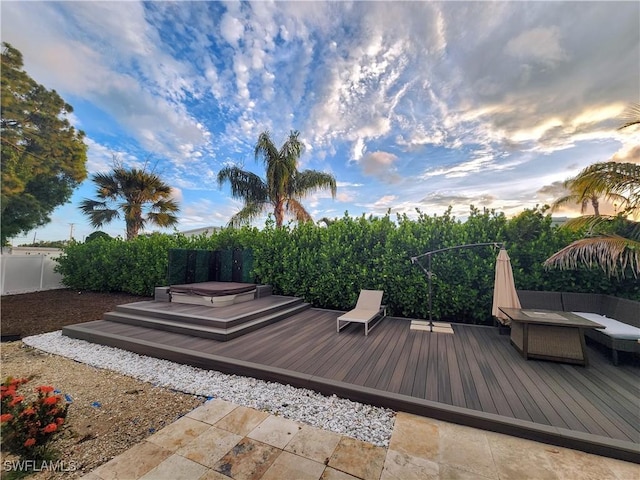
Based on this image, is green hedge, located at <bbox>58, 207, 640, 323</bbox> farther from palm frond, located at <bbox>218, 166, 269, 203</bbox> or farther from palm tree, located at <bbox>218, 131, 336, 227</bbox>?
palm frond, located at <bbox>218, 166, 269, 203</bbox>

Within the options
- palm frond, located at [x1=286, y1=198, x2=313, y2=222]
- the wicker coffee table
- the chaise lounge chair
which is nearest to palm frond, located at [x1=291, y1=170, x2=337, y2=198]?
palm frond, located at [x1=286, y1=198, x2=313, y2=222]

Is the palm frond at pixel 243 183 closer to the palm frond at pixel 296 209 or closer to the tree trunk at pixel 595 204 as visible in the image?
the palm frond at pixel 296 209

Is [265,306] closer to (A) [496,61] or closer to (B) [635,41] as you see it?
(A) [496,61]

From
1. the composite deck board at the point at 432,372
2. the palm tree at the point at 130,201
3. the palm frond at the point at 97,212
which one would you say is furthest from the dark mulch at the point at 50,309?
the composite deck board at the point at 432,372

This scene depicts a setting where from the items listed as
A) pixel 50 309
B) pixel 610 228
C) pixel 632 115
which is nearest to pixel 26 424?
pixel 50 309

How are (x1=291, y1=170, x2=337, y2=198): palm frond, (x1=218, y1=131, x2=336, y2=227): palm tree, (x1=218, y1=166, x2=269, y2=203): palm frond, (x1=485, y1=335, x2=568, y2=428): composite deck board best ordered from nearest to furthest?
(x1=485, y1=335, x2=568, y2=428): composite deck board, (x1=218, y1=131, x2=336, y2=227): palm tree, (x1=218, y1=166, x2=269, y2=203): palm frond, (x1=291, y1=170, x2=337, y2=198): palm frond

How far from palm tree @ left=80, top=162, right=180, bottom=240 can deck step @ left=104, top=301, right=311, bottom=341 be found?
26.6 ft

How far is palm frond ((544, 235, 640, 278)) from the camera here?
12.4 ft

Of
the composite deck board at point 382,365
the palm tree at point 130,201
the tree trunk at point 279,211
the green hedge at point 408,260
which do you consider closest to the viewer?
the composite deck board at point 382,365

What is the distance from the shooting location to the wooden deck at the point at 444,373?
85.0 inches

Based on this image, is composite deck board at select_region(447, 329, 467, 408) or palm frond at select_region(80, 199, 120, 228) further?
palm frond at select_region(80, 199, 120, 228)

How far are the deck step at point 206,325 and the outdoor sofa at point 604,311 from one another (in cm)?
522

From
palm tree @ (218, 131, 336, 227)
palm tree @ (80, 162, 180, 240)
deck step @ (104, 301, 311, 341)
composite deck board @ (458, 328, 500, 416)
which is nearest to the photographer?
composite deck board @ (458, 328, 500, 416)

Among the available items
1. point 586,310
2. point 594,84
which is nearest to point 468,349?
point 586,310
